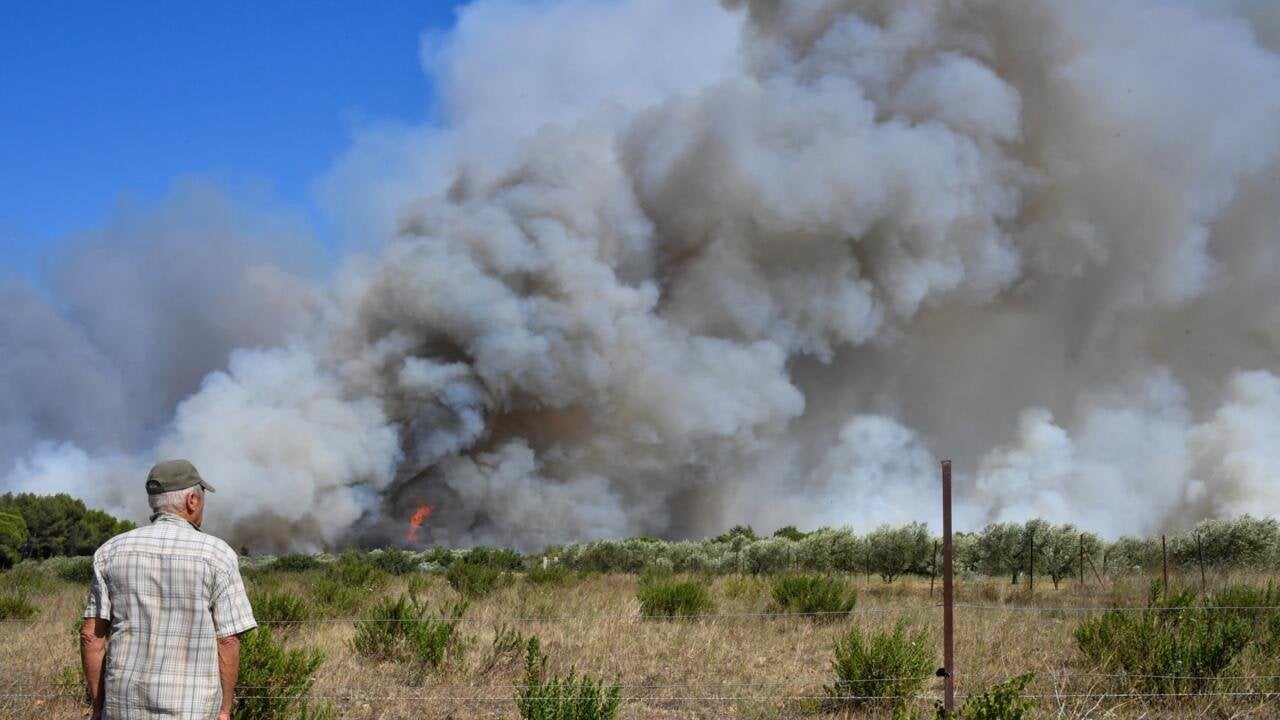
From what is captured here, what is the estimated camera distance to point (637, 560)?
2534cm

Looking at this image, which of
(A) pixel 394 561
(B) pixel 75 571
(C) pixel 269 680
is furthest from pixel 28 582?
(C) pixel 269 680

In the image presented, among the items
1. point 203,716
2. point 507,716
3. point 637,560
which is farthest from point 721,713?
point 637,560

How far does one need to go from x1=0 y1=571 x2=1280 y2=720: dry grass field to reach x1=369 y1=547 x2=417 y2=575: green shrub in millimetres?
10679

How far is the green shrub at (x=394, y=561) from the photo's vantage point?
2331 cm

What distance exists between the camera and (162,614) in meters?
3.28

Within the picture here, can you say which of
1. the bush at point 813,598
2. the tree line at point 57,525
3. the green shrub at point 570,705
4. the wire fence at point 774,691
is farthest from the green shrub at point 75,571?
the green shrub at point 570,705

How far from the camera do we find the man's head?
10.9 feet

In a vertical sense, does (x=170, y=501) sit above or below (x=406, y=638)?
above

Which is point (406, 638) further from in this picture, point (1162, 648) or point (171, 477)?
point (1162, 648)

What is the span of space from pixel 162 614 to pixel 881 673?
5586 millimetres

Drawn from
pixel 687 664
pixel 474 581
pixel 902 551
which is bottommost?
pixel 687 664

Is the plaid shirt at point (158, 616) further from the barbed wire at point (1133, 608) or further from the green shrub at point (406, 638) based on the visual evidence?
the barbed wire at point (1133, 608)

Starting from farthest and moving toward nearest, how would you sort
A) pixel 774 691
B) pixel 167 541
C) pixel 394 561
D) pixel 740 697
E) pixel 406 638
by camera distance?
1. pixel 394 561
2. pixel 406 638
3. pixel 774 691
4. pixel 740 697
5. pixel 167 541

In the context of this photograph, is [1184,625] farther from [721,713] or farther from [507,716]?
[507,716]
